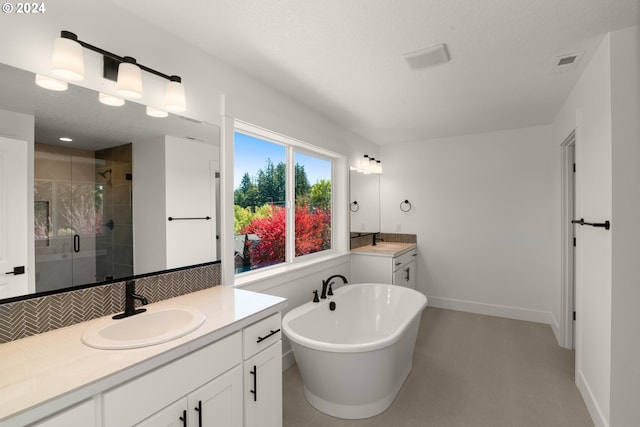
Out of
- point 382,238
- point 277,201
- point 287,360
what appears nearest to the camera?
point 287,360

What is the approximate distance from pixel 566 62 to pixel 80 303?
3320mm

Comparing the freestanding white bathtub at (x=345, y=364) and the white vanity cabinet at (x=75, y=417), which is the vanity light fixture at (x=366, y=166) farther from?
the white vanity cabinet at (x=75, y=417)

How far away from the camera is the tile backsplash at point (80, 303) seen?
118 cm

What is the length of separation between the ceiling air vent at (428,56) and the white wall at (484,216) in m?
2.26

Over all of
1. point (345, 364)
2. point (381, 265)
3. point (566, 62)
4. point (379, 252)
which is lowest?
point (345, 364)

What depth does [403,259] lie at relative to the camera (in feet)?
12.9

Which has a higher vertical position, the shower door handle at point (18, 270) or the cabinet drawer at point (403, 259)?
the shower door handle at point (18, 270)

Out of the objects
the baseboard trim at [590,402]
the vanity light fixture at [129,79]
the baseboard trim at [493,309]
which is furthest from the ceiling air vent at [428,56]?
the baseboard trim at [493,309]

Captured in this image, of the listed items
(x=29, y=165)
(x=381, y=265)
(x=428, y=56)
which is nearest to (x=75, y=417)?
(x=29, y=165)

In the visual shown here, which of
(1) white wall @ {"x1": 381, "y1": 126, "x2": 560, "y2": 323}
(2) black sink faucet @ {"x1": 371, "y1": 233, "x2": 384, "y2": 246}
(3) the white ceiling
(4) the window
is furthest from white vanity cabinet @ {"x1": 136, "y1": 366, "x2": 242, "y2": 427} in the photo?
(1) white wall @ {"x1": 381, "y1": 126, "x2": 560, "y2": 323}

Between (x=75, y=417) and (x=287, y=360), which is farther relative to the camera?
(x=287, y=360)

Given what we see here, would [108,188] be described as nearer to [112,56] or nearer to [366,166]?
[112,56]

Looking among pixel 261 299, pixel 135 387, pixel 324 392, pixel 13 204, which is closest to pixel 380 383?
pixel 324 392

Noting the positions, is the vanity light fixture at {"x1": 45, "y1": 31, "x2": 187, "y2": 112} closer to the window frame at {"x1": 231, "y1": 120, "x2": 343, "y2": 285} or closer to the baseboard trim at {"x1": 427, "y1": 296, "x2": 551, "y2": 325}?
the window frame at {"x1": 231, "y1": 120, "x2": 343, "y2": 285}
